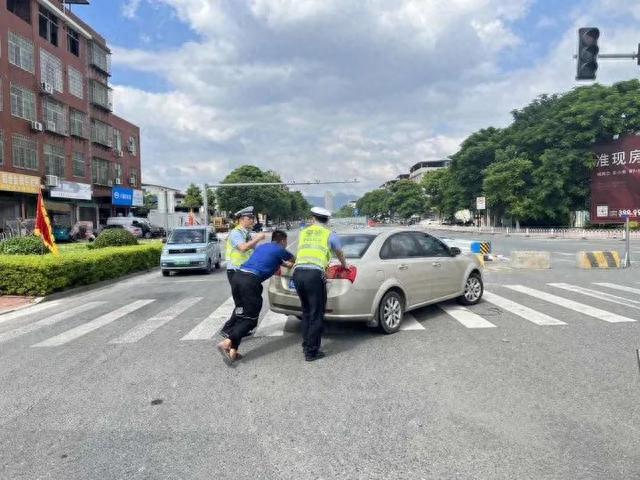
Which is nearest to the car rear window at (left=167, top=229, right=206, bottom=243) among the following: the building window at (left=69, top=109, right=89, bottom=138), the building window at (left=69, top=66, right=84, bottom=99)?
the building window at (left=69, top=109, right=89, bottom=138)

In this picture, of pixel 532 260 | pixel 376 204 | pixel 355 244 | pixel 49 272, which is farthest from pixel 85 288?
pixel 376 204

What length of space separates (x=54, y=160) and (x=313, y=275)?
122 ft

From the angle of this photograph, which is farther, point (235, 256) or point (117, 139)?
point (117, 139)

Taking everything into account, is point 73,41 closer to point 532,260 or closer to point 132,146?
point 132,146

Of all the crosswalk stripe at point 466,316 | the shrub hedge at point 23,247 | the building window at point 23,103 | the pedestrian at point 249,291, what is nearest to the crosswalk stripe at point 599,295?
the crosswalk stripe at point 466,316

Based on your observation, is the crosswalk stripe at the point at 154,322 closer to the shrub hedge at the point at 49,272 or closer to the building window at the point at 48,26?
the shrub hedge at the point at 49,272

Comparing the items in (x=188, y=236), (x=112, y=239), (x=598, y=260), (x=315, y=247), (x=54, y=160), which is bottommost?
(x=598, y=260)

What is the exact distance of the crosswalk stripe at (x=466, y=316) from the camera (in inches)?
291

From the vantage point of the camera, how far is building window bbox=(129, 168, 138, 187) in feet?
171

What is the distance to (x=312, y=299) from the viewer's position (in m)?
5.66

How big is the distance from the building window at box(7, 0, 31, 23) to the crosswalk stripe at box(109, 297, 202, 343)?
32738 mm

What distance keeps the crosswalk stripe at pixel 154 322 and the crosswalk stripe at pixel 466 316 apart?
489cm

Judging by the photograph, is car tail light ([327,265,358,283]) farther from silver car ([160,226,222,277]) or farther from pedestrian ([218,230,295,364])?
silver car ([160,226,222,277])

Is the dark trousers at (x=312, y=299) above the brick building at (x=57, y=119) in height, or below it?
below
